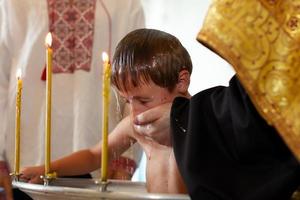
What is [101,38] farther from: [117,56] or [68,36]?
[117,56]

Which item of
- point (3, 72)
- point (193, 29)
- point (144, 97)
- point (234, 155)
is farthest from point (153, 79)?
point (193, 29)

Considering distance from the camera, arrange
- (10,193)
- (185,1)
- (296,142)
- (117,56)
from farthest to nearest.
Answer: (185,1) < (10,193) < (117,56) < (296,142)

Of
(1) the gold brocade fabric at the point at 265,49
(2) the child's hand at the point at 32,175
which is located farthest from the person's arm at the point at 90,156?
(1) the gold brocade fabric at the point at 265,49

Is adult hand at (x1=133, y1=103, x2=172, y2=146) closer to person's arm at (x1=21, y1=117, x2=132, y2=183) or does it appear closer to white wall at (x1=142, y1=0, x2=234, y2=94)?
person's arm at (x1=21, y1=117, x2=132, y2=183)

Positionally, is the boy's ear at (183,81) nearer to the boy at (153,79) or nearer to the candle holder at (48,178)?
the boy at (153,79)

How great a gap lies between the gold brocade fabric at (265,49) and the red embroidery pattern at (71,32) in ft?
2.39

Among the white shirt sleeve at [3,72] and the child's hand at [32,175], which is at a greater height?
the white shirt sleeve at [3,72]

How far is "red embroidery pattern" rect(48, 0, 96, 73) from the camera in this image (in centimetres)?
121

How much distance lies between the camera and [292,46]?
0.50m

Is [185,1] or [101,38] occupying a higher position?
[185,1]

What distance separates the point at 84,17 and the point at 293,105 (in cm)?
80

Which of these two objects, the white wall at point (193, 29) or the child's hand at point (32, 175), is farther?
the white wall at point (193, 29)

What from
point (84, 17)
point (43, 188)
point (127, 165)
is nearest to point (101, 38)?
point (84, 17)

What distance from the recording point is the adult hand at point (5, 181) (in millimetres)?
1130
